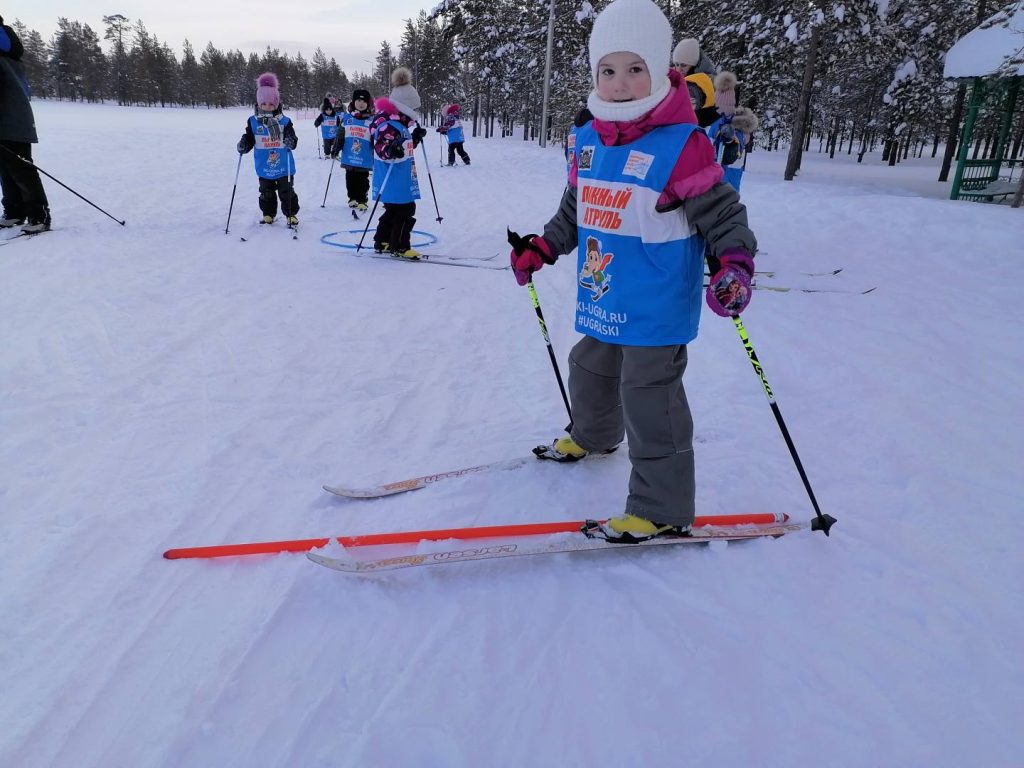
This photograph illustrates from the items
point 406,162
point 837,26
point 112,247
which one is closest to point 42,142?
point 112,247

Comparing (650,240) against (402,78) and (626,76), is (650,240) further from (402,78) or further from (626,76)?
(402,78)

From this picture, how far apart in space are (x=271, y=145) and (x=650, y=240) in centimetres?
785

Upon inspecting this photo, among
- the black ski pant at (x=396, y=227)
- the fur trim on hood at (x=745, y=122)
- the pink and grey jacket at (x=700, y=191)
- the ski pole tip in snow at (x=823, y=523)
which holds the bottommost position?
the ski pole tip in snow at (x=823, y=523)

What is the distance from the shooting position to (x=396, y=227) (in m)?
7.54

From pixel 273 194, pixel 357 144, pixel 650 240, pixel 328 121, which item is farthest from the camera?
pixel 328 121

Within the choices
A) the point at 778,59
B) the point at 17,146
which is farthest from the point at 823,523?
the point at 778,59

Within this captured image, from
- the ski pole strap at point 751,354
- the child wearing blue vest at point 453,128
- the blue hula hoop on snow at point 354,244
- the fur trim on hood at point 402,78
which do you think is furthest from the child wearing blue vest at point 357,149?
the ski pole strap at point 751,354

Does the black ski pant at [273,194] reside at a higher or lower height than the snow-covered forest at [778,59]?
lower

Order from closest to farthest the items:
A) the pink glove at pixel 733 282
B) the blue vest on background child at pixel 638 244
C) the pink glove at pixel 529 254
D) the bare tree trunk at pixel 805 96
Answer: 1. the pink glove at pixel 733 282
2. the blue vest on background child at pixel 638 244
3. the pink glove at pixel 529 254
4. the bare tree trunk at pixel 805 96

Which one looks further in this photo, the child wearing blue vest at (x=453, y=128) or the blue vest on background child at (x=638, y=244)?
the child wearing blue vest at (x=453, y=128)

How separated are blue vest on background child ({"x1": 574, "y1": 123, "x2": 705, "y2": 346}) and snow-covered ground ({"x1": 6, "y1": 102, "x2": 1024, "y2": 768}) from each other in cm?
90

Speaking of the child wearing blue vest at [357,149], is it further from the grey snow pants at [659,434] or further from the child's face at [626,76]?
the grey snow pants at [659,434]

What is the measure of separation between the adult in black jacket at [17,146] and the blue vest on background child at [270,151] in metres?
2.48

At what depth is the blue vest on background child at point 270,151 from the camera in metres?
8.50
